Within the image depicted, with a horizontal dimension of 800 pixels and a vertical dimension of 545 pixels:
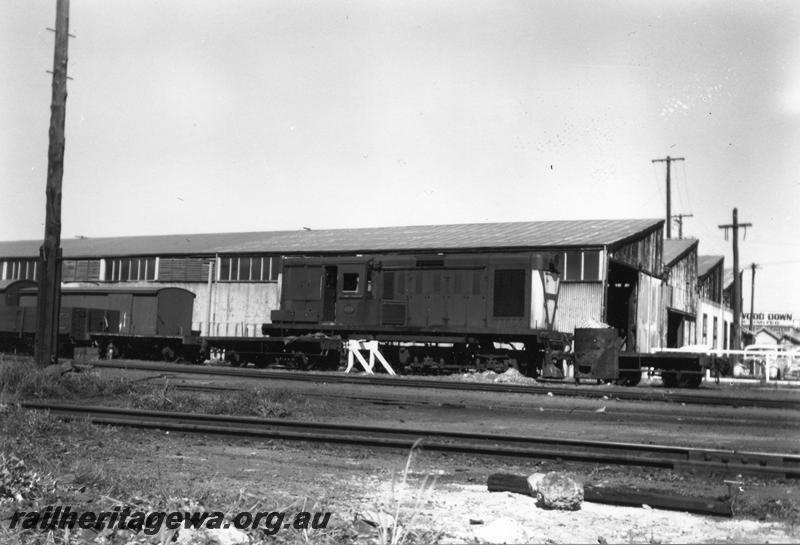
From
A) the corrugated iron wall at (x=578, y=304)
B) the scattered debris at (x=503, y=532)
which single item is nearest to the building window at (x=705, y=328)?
the corrugated iron wall at (x=578, y=304)

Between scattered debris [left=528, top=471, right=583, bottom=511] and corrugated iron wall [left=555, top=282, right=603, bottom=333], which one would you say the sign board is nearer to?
corrugated iron wall [left=555, top=282, right=603, bottom=333]

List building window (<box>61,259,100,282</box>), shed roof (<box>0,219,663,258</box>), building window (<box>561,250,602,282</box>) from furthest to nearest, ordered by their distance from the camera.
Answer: building window (<box>61,259,100,282</box>) < shed roof (<box>0,219,663,258</box>) < building window (<box>561,250,602,282</box>)

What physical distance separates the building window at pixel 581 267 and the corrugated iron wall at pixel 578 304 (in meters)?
0.20

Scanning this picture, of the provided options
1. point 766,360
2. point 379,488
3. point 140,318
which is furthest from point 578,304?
point 379,488

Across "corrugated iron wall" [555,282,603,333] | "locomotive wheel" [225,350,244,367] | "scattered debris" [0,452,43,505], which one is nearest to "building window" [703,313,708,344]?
"corrugated iron wall" [555,282,603,333]

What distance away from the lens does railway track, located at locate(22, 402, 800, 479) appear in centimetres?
682

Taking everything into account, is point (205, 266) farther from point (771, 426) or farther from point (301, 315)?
point (771, 426)

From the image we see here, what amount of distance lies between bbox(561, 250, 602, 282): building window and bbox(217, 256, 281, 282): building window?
1417cm

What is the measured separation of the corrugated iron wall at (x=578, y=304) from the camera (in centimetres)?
2931

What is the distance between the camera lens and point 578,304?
29.6 metres

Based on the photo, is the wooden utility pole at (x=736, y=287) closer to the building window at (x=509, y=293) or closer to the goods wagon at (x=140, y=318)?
the building window at (x=509, y=293)

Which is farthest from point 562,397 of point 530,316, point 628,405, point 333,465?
point 333,465

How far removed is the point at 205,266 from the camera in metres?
39.7

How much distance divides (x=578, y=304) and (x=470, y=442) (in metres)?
22.1
